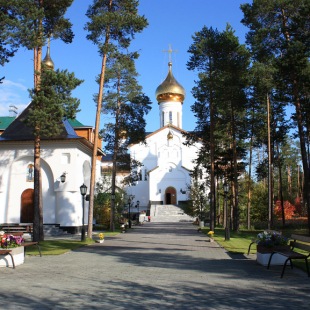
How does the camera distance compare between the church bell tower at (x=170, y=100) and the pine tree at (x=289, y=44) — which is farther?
the church bell tower at (x=170, y=100)

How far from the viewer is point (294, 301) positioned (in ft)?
23.2

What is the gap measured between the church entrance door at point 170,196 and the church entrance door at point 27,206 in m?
34.6

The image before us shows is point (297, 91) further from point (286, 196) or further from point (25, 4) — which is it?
point (286, 196)

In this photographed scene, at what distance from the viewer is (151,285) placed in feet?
28.6

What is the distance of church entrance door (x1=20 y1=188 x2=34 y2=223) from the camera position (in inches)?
1144

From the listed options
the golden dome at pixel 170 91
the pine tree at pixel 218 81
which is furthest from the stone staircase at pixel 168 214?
the pine tree at pixel 218 81

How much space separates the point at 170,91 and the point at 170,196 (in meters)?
17.3

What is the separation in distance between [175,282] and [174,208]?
4953cm

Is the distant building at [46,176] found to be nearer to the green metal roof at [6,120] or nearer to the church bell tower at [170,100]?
the green metal roof at [6,120]

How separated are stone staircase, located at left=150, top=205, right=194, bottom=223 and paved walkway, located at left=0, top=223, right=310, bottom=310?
4132 cm

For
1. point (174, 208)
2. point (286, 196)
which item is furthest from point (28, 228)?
point (286, 196)

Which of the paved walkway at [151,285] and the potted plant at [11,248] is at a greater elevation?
the potted plant at [11,248]

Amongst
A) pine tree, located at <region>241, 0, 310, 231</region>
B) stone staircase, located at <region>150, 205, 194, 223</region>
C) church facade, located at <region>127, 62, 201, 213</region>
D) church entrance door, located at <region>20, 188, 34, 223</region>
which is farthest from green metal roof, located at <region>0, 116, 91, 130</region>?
stone staircase, located at <region>150, 205, 194, 223</region>

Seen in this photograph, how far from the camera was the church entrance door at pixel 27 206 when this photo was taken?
95.3 ft
